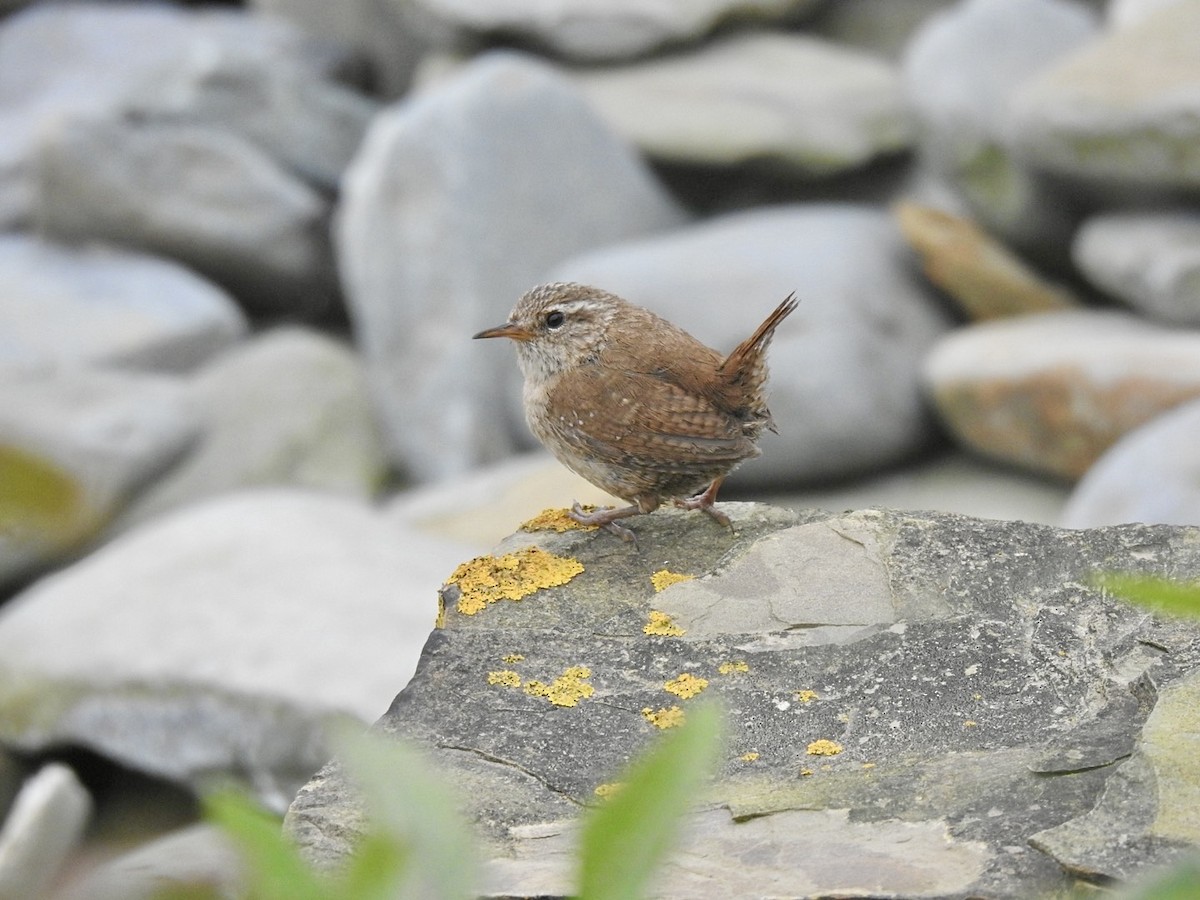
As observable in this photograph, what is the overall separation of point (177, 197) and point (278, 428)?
203 centimetres

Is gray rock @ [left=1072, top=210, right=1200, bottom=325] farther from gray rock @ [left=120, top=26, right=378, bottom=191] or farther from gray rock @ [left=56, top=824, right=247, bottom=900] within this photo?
gray rock @ [left=56, top=824, right=247, bottom=900]

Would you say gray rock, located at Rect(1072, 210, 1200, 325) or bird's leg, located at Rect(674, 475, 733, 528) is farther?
gray rock, located at Rect(1072, 210, 1200, 325)

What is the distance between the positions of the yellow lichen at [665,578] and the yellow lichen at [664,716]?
41 cm

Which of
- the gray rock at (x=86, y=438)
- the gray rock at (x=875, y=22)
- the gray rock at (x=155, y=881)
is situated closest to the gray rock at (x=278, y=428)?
the gray rock at (x=86, y=438)

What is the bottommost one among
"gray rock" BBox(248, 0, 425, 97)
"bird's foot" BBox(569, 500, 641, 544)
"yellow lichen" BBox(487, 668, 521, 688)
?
"gray rock" BBox(248, 0, 425, 97)

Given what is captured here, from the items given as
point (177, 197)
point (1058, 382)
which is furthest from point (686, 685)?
point (177, 197)

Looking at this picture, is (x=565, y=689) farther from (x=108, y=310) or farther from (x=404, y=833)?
(x=108, y=310)

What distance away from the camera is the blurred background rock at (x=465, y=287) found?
6008 millimetres

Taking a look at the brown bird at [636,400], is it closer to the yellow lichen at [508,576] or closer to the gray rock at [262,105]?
the yellow lichen at [508,576]

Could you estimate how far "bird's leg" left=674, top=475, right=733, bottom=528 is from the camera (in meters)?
3.01

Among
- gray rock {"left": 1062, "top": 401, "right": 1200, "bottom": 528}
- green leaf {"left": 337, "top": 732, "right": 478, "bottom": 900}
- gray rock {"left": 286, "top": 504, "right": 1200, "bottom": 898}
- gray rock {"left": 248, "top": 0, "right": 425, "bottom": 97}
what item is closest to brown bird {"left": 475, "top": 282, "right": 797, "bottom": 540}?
gray rock {"left": 286, "top": 504, "right": 1200, "bottom": 898}

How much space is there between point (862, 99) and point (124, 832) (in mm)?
5924

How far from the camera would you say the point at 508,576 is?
8.99ft

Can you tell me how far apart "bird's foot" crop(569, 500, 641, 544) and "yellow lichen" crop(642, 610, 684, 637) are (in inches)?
15.4
